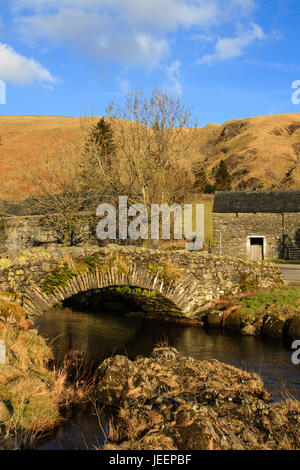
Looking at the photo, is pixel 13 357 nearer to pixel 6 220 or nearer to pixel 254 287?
pixel 254 287

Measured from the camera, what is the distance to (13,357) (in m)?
8.33

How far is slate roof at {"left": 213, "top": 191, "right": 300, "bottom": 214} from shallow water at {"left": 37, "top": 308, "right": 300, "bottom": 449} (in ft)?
68.7

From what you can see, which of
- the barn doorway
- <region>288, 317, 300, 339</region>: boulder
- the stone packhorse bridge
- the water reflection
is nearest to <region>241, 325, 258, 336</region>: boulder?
the water reflection

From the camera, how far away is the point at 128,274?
1362cm

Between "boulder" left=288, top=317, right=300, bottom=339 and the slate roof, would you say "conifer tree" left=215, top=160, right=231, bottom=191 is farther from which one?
"boulder" left=288, top=317, right=300, bottom=339

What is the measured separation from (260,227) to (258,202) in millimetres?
2600

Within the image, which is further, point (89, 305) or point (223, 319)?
point (89, 305)

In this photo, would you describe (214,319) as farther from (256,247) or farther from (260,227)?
(256,247)

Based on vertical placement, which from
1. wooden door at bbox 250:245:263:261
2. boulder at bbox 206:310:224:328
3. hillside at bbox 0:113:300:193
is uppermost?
hillside at bbox 0:113:300:193

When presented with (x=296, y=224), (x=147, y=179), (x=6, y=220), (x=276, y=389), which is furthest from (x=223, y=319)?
(x=296, y=224)

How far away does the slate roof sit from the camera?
3478 cm
